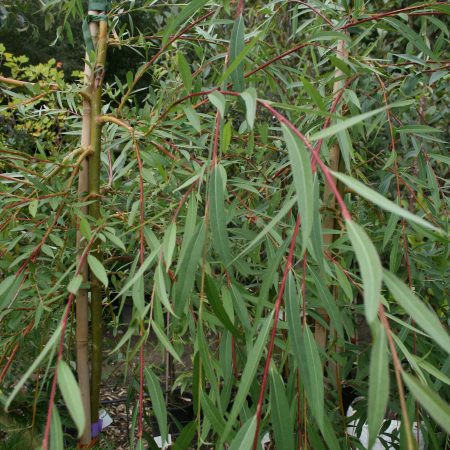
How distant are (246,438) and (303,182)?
0.19 metres

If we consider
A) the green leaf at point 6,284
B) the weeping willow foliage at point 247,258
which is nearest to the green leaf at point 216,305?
the weeping willow foliage at point 247,258

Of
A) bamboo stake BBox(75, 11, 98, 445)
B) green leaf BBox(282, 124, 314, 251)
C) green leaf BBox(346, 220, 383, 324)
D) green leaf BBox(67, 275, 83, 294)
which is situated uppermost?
green leaf BBox(282, 124, 314, 251)

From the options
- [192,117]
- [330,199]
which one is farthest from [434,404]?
[330,199]

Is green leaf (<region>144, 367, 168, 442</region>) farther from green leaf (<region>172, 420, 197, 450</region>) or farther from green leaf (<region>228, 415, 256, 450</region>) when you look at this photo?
green leaf (<region>228, 415, 256, 450</region>)

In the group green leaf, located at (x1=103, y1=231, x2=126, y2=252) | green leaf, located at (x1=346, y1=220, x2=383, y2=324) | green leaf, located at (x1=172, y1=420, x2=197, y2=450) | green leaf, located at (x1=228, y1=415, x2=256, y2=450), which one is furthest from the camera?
green leaf, located at (x1=103, y1=231, x2=126, y2=252)

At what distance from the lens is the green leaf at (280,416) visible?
429mm

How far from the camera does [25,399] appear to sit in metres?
0.97

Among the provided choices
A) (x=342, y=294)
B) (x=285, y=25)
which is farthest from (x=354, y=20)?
(x=285, y=25)

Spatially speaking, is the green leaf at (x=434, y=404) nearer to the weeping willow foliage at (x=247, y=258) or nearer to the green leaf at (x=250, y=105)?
the weeping willow foliage at (x=247, y=258)

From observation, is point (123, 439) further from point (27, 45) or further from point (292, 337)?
point (27, 45)

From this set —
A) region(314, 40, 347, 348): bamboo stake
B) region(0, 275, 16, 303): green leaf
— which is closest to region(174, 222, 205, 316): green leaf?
region(0, 275, 16, 303): green leaf

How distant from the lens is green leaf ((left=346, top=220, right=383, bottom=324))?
0.28 meters

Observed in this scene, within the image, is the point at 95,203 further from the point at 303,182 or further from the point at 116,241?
the point at 303,182

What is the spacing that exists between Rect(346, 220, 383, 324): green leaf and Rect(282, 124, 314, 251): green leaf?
0.03 meters
